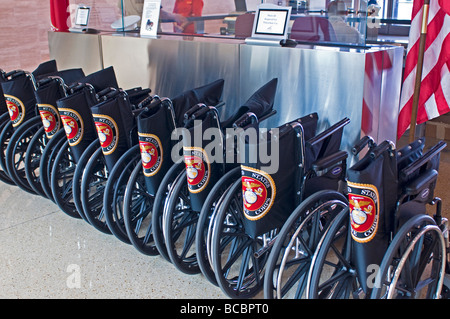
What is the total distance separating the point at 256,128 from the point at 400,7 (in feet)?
18.7

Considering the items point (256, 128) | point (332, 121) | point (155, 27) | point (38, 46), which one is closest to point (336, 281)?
point (256, 128)

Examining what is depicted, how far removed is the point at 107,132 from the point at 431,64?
189 centimetres

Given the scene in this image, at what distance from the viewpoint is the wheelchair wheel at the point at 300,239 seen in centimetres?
186

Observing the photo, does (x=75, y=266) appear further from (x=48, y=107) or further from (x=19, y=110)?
(x=19, y=110)

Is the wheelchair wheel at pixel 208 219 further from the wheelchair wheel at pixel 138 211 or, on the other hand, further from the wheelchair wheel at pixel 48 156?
the wheelchair wheel at pixel 48 156

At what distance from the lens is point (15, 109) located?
3.18 meters

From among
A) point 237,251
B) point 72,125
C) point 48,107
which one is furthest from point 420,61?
point 48,107

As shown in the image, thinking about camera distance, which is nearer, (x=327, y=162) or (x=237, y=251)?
(x=327, y=162)

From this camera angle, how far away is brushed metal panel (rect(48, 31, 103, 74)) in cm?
375

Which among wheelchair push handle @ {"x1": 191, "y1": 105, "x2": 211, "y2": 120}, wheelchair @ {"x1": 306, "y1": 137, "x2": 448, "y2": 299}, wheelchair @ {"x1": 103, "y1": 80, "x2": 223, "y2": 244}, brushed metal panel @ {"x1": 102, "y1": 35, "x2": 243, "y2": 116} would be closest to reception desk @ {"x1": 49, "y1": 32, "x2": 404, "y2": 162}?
brushed metal panel @ {"x1": 102, "y1": 35, "x2": 243, "y2": 116}

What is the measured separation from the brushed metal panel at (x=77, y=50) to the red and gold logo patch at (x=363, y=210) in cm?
258

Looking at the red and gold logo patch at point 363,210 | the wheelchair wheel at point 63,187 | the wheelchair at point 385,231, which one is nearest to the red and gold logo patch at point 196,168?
the wheelchair at point 385,231

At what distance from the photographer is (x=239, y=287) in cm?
217
